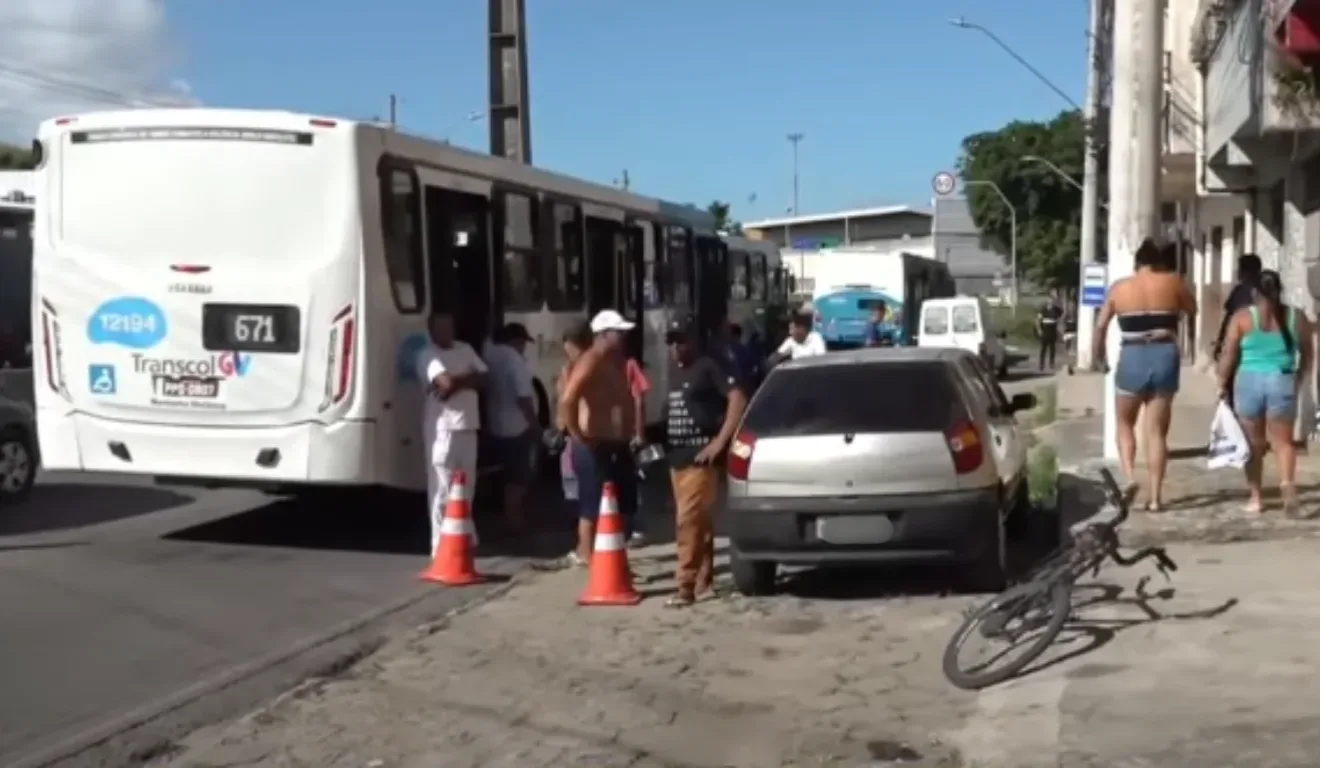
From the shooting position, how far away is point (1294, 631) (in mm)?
9148

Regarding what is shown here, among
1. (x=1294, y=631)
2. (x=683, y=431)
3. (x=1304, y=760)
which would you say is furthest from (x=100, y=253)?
(x=1304, y=760)

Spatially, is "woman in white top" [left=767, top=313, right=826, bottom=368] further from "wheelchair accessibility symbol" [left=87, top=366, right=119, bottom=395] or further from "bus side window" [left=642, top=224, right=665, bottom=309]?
"wheelchair accessibility symbol" [left=87, top=366, right=119, bottom=395]

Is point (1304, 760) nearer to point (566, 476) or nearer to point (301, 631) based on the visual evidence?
point (301, 631)

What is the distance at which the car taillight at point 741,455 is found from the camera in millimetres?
11152

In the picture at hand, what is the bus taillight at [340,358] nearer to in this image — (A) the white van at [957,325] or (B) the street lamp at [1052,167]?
(A) the white van at [957,325]

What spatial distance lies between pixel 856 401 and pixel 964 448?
0.72 metres

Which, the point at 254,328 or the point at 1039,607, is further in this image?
the point at 254,328

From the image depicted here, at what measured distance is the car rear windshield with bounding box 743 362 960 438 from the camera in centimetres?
1105

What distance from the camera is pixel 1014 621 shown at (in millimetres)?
8859

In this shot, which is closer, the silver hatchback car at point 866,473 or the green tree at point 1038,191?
the silver hatchback car at point 866,473

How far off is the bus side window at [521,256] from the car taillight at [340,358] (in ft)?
11.0

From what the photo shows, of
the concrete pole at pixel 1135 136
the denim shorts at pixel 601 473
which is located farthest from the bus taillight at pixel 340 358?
the concrete pole at pixel 1135 136

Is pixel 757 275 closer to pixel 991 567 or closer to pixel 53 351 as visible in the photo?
pixel 53 351

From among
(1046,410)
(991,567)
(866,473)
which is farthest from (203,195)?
(1046,410)
